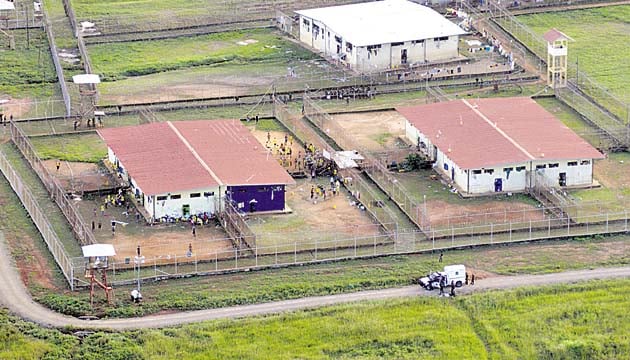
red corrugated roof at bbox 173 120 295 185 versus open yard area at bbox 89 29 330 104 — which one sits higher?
red corrugated roof at bbox 173 120 295 185

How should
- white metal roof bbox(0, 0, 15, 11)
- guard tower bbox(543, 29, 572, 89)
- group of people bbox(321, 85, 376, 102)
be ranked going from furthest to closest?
white metal roof bbox(0, 0, 15, 11) → guard tower bbox(543, 29, 572, 89) → group of people bbox(321, 85, 376, 102)

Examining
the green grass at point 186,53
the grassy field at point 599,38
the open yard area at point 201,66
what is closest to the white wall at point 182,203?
the open yard area at point 201,66

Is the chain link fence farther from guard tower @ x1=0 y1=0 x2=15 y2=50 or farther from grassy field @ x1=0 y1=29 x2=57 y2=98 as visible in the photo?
guard tower @ x1=0 y1=0 x2=15 y2=50

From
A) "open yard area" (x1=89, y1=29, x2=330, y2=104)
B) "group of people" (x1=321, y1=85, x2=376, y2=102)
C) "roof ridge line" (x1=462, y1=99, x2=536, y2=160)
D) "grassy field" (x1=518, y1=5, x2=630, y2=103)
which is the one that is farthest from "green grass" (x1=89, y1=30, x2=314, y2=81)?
"roof ridge line" (x1=462, y1=99, x2=536, y2=160)

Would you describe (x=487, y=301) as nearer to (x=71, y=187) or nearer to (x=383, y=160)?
(x=383, y=160)

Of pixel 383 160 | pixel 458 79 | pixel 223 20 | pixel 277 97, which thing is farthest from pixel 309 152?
pixel 223 20

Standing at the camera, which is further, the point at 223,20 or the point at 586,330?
the point at 223,20

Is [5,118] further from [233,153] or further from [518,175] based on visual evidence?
[518,175]
